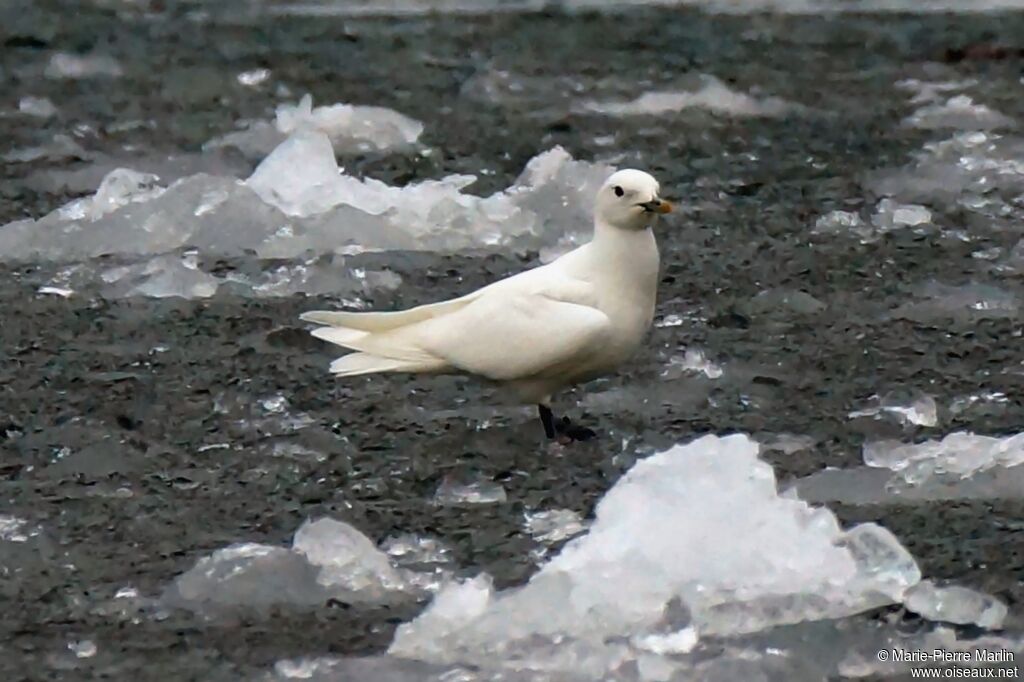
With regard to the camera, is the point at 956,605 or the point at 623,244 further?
the point at 623,244

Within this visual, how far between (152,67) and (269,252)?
3.80m

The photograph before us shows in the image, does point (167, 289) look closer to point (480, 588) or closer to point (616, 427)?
point (616, 427)

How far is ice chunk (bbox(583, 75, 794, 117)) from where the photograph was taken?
8469 millimetres

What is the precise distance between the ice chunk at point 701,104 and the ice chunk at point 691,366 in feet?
11.2

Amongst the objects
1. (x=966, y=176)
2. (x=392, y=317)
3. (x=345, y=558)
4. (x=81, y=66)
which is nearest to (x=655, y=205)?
(x=392, y=317)

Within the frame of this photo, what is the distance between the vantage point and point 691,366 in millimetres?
5059

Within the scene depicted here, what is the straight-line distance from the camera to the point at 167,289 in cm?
577

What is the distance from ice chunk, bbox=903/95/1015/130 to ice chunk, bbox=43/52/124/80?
3601mm

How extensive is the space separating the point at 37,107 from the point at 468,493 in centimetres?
504

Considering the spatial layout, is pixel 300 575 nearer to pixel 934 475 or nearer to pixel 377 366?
→ pixel 377 366

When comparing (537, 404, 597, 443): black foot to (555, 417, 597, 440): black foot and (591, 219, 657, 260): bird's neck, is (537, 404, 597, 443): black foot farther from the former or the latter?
(591, 219, 657, 260): bird's neck

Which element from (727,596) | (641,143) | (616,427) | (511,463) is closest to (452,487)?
(511,463)

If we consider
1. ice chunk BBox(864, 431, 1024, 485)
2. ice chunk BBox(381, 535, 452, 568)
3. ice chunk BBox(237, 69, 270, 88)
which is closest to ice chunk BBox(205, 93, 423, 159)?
ice chunk BBox(237, 69, 270, 88)

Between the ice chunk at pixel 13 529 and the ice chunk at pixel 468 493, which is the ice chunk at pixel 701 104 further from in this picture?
the ice chunk at pixel 13 529
